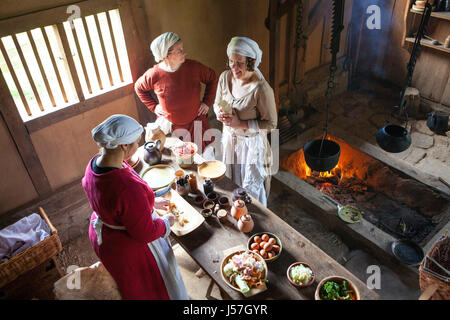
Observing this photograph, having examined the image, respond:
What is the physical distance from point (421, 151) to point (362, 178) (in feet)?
3.41

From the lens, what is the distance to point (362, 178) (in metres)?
5.30

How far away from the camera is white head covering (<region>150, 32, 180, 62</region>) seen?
359 centimetres

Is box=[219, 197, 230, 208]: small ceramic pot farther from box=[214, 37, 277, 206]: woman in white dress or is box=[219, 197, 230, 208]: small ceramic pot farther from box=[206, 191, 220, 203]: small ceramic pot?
box=[214, 37, 277, 206]: woman in white dress

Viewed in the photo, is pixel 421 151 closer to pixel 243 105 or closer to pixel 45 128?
pixel 243 105

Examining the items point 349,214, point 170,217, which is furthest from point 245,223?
point 349,214

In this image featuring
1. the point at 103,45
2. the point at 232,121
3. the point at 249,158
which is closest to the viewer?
the point at 232,121

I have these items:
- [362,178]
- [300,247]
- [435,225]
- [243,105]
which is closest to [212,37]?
[243,105]

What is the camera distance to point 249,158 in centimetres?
377

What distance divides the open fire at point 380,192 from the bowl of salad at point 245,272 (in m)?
2.72

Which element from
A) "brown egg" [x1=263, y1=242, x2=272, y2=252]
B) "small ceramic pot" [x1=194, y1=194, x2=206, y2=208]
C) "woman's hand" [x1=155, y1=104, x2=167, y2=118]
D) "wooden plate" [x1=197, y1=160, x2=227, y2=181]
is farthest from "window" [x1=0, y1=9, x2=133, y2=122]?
"brown egg" [x1=263, y1=242, x2=272, y2=252]

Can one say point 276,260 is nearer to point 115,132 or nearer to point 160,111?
point 115,132

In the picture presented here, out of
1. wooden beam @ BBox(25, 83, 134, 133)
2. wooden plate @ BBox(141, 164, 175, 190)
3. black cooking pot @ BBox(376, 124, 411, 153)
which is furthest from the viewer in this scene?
wooden beam @ BBox(25, 83, 134, 133)

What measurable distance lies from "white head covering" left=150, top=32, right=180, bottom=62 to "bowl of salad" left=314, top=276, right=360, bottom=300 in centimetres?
271

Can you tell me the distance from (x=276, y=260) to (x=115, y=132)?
1455 mm
